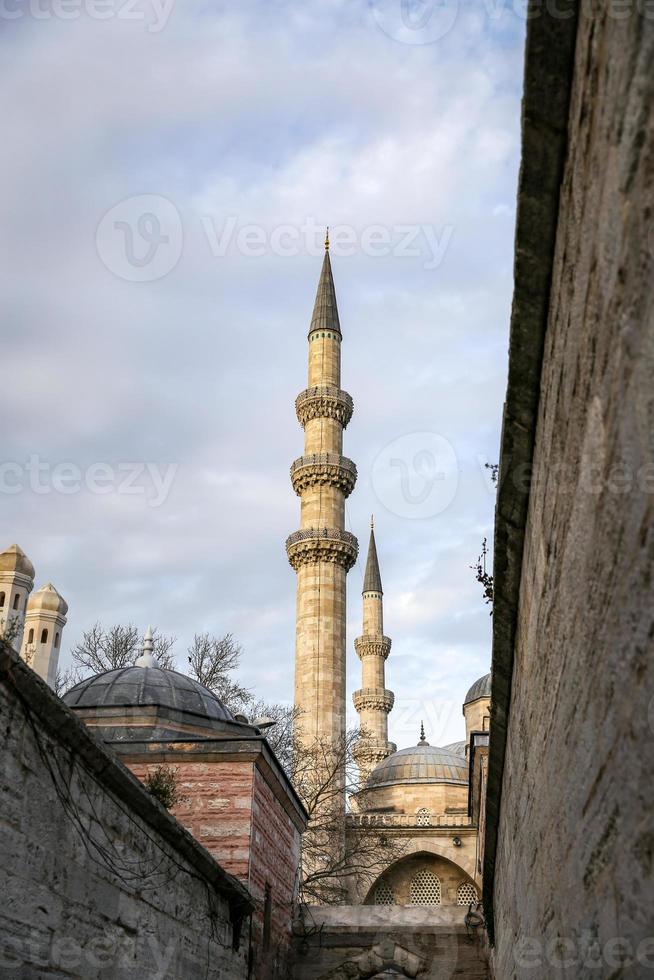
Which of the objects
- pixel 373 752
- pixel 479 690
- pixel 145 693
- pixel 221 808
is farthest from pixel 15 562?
pixel 373 752

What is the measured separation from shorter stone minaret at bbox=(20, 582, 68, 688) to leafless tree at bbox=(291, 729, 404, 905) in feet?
23.8

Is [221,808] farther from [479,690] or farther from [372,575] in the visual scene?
[372,575]

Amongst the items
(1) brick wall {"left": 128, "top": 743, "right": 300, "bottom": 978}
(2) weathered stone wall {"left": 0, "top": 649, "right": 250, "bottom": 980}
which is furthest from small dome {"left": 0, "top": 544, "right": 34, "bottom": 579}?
(2) weathered stone wall {"left": 0, "top": 649, "right": 250, "bottom": 980}

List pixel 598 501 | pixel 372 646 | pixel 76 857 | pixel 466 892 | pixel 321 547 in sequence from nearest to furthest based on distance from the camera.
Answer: pixel 598 501 → pixel 76 857 → pixel 466 892 → pixel 321 547 → pixel 372 646

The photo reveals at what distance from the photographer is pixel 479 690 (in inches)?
1476

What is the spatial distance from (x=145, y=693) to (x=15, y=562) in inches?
175

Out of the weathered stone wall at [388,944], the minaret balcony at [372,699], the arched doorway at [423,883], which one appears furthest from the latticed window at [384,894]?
the weathered stone wall at [388,944]

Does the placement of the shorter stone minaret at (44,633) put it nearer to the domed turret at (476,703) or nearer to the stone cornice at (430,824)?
the stone cornice at (430,824)

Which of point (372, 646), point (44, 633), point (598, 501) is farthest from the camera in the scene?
point (372, 646)

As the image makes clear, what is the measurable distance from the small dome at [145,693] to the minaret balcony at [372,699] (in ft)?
90.3

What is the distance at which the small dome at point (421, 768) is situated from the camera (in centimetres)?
3394

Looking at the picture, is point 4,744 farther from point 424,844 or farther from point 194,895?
point 424,844

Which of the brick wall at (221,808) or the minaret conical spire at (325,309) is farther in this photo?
the minaret conical spire at (325,309)

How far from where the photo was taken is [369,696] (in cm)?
4234
